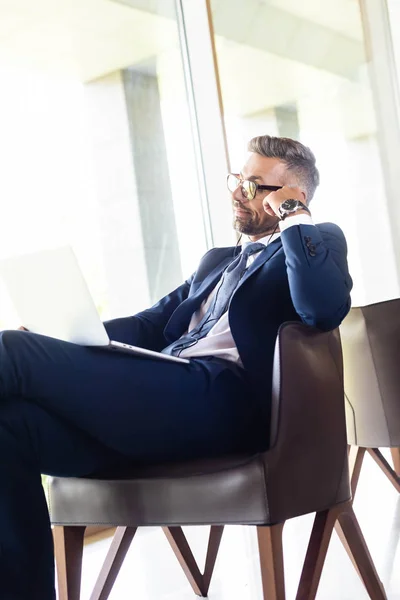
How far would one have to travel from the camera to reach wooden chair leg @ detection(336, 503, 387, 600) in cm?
179

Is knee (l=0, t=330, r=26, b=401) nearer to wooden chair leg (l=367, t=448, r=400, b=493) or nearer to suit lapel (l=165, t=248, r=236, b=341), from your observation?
suit lapel (l=165, t=248, r=236, b=341)

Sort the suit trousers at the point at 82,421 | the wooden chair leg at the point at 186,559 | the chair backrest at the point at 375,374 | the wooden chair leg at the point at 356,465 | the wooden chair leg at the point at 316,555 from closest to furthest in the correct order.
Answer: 1. the suit trousers at the point at 82,421
2. the wooden chair leg at the point at 316,555
3. the wooden chair leg at the point at 186,559
4. the chair backrest at the point at 375,374
5. the wooden chair leg at the point at 356,465

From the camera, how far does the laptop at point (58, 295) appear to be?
1562 mm

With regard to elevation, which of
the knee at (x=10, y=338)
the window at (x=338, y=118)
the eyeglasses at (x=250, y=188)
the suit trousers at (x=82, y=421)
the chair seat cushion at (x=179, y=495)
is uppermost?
the window at (x=338, y=118)

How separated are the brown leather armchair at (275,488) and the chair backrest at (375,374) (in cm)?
97

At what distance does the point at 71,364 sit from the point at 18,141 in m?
1.73

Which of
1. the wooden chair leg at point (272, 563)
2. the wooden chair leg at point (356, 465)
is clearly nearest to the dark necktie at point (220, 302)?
the wooden chair leg at point (272, 563)

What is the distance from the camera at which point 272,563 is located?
1554mm

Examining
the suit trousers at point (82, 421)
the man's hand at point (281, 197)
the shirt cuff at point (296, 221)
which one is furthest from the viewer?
the man's hand at point (281, 197)

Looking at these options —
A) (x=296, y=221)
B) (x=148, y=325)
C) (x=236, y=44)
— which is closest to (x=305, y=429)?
(x=296, y=221)

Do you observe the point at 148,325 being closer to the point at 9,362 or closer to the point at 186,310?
the point at 186,310

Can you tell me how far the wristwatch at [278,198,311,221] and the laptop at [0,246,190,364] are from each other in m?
0.52

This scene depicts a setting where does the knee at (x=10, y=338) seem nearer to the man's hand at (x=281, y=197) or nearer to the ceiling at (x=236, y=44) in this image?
the man's hand at (x=281, y=197)

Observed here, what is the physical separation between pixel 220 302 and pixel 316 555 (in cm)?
70
